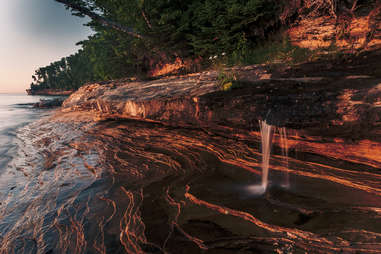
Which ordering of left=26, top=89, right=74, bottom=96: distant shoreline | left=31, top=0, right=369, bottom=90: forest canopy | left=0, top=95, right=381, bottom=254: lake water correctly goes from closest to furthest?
left=0, top=95, right=381, bottom=254: lake water → left=31, top=0, right=369, bottom=90: forest canopy → left=26, top=89, right=74, bottom=96: distant shoreline

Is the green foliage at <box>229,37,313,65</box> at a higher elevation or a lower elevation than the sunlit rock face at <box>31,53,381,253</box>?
higher

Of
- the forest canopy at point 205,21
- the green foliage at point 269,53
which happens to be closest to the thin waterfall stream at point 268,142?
the green foliage at point 269,53

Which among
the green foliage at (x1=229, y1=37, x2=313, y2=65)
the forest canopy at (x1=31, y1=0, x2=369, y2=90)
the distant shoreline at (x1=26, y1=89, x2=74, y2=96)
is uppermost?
the forest canopy at (x1=31, y1=0, x2=369, y2=90)

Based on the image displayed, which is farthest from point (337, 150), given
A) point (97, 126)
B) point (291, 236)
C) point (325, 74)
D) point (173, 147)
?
point (97, 126)

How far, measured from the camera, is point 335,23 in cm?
611

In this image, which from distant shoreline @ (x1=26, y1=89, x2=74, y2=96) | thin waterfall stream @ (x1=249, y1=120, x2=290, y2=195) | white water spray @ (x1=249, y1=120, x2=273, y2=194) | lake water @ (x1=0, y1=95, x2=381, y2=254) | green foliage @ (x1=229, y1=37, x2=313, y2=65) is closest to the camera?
lake water @ (x1=0, y1=95, x2=381, y2=254)

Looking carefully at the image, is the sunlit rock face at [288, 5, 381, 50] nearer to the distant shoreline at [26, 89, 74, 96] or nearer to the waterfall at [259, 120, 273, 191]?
the waterfall at [259, 120, 273, 191]

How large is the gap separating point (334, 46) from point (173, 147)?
6805mm

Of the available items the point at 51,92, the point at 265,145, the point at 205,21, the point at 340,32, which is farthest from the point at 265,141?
the point at 51,92

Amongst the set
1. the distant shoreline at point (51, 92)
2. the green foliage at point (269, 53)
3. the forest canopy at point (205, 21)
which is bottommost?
the distant shoreline at point (51, 92)

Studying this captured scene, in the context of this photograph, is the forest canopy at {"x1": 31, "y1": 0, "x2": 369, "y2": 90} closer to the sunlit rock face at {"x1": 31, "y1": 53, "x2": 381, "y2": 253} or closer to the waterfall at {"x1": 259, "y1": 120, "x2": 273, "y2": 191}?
the sunlit rock face at {"x1": 31, "y1": 53, "x2": 381, "y2": 253}

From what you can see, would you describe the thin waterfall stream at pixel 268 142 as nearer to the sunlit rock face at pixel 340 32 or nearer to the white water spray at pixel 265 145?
the white water spray at pixel 265 145

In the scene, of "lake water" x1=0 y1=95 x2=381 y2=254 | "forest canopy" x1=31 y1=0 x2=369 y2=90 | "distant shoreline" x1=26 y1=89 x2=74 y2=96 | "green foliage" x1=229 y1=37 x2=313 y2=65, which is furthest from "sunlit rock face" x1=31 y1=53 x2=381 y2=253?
"distant shoreline" x1=26 y1=89 x2=74 y2=96

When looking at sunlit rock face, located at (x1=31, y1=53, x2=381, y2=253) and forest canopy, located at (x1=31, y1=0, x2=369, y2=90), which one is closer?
sunlit rock face, located at (x1=31, y1=53, x2=381, y2=253)
